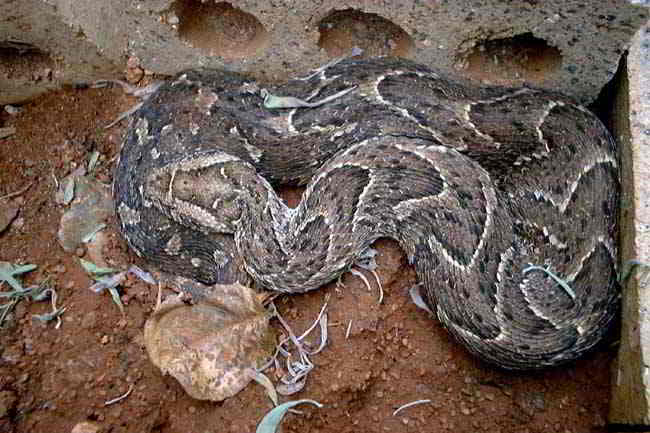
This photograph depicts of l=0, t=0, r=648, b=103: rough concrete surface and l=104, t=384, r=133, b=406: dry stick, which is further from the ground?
l=0, t=0, r=648, b=103: rough concrete surface

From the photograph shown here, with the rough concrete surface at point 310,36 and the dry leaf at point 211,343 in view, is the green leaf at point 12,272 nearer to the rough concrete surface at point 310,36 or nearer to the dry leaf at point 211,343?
the dry leaf at point 211,343

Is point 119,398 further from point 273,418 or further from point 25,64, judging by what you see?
point 25,64

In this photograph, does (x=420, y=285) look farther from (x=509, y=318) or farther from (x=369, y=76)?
(x=369, y=76)

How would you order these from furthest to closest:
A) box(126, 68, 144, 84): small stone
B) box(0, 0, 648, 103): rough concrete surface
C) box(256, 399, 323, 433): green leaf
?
1. box(126, 68, 144, 84): small stone
2. box(0, 0, 648, 103): rough concrete surface
3. box(256, 399, 323, 433): green leaf

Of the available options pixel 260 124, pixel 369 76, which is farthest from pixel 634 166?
pixel 260 124

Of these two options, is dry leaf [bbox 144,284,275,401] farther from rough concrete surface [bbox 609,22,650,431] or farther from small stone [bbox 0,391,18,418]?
A: rough concrete surface [bbox 609,22,650,431]

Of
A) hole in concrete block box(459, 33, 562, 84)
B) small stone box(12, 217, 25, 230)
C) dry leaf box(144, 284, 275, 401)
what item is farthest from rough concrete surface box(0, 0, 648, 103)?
dry leaf box(144, 284, 275, 401)

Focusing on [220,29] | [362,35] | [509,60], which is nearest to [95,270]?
[220,29]

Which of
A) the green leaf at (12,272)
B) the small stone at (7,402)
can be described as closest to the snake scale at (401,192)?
the green leaf at (12,272)
